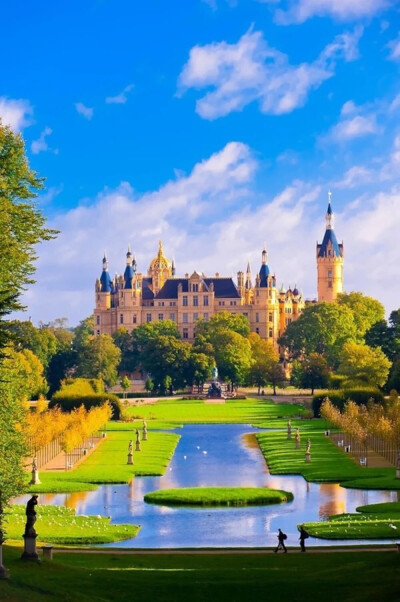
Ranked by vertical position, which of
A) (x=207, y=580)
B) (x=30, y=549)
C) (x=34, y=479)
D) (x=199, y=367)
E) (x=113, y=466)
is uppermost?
(x=199, y=367)

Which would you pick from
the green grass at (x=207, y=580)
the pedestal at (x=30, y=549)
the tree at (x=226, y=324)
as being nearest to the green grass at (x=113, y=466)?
the green grass at (x=207, y=580)

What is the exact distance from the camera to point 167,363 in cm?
13325

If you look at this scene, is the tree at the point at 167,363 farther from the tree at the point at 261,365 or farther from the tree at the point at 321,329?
the tree at the point at 321,329

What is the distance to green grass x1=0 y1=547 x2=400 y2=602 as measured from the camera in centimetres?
2516

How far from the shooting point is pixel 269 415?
101812 millimetres

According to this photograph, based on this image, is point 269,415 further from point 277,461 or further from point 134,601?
point 134,601

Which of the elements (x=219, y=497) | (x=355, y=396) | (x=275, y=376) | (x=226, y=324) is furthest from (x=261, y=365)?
(x=219, y=497)

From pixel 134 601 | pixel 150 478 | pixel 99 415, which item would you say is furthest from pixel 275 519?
pixel 99 415

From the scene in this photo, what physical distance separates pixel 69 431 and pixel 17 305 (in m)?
33.2

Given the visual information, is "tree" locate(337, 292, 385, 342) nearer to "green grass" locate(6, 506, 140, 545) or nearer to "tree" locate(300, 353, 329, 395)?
"tree" locate(300, 353, 329, 395)

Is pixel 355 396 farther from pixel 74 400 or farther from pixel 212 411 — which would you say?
pixel 74 400

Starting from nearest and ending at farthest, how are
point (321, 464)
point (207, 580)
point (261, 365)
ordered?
1. point (207, 580)
2. point (321, 464)
3. point (261, 365)

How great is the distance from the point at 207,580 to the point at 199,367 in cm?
10632

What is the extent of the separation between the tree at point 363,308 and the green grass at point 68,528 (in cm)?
13016
